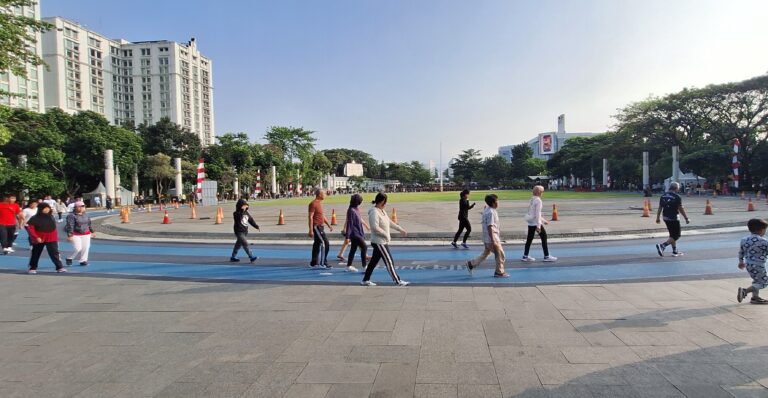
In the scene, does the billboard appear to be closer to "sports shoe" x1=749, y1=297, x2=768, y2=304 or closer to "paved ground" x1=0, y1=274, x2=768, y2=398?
"paved ground" x1=0, y1=274, x2=768, y2=398

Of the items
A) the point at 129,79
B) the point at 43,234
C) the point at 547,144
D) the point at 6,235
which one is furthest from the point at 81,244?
the point at 547,144

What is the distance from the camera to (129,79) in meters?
106

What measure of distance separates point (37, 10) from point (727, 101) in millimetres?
100250

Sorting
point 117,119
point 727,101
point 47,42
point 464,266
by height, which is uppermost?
point 47,42

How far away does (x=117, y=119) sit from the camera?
10594 cm

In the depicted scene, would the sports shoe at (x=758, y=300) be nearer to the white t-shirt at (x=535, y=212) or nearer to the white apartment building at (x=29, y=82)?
the white t-shirt at (x=535, y=212)

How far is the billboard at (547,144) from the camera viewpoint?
13375 centimetres

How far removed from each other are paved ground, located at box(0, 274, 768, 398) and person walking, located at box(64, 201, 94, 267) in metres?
3.44

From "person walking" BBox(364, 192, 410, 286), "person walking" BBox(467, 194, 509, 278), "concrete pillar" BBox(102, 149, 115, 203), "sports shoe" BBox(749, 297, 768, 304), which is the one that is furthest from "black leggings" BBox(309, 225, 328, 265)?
"concrete pillar" BBox(102, 149, 115, 203)

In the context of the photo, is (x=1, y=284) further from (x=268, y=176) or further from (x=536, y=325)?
(x=268, y=176)

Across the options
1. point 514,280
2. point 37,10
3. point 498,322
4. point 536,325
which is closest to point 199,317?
point 498,322

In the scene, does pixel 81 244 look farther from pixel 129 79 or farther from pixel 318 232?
pixel 129 79

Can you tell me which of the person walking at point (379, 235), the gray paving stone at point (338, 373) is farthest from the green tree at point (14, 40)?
the gray paving stone at point (338, 373)

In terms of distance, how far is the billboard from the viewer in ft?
439
